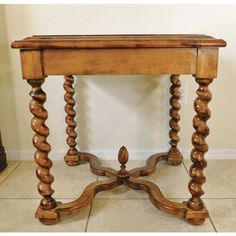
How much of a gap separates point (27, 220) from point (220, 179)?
75 centimetres

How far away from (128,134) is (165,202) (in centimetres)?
48

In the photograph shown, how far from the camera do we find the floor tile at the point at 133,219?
83 cm

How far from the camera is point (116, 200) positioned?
99cm

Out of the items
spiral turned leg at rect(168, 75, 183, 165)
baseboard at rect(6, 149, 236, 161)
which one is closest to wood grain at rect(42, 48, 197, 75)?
spiral turned leg at rect(168, 75, 183, 165)

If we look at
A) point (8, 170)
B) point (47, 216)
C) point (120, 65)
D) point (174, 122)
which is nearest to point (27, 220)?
point (47, 216)

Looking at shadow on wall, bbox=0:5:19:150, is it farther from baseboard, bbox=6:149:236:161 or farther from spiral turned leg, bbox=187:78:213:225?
spiral turned leg, bbox=187:78:213:225

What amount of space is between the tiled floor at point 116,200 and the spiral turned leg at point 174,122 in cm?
4

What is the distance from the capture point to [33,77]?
76cm

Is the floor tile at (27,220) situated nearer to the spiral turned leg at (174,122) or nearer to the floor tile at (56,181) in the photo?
the floor tile at (56,181)

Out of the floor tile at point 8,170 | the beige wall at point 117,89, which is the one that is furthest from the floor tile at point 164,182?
the floor tile at point 8,170

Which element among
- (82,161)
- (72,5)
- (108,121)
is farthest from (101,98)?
(72,5)

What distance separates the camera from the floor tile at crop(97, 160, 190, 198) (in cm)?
102

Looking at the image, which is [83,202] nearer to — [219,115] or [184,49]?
[184,49]

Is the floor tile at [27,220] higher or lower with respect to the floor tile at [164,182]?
higher
